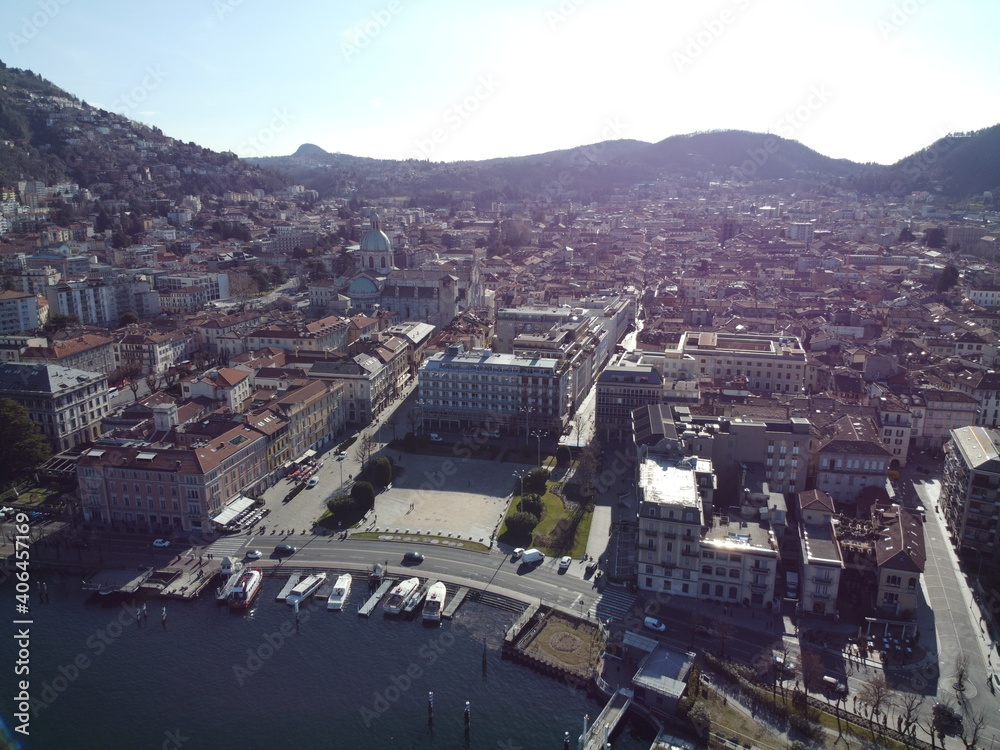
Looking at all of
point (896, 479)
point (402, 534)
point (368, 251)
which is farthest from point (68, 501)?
point (368, 251)

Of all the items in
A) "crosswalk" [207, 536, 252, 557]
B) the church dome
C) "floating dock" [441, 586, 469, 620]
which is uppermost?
the church dome

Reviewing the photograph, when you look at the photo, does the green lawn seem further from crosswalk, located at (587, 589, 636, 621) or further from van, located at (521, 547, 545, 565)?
crosswalk, located at (587, 589, 636, 621)

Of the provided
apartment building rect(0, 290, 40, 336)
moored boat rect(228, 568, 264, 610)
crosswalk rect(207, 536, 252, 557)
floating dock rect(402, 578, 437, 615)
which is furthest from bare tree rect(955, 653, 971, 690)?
apartment building rect(0, 290, 40, 336)

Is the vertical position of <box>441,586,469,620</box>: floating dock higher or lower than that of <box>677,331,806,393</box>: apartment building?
lower

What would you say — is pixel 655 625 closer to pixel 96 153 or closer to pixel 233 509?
pixel 233 509

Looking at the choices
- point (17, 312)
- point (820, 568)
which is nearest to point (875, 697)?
point (820, 568)

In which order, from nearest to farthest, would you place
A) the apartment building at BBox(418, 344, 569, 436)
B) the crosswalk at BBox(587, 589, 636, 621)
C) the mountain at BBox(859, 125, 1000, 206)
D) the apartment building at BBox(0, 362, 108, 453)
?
the crosswalk at BBox(587, 589, 636, 621), the apartment building at BBox(0, 362, 108, 453), the apartment building at BBox(418, 344, 569, 436), the mountain at BBox(859, 125, 1000, 206)

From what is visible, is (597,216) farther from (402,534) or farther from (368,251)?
(402,534)
